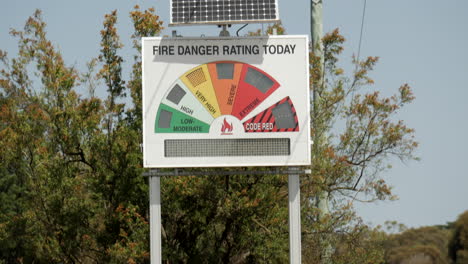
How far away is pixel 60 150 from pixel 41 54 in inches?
100

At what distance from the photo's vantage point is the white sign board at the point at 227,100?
43.9 feet

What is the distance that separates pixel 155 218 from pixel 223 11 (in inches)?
135

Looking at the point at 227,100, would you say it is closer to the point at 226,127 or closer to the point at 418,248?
the point at 226,127

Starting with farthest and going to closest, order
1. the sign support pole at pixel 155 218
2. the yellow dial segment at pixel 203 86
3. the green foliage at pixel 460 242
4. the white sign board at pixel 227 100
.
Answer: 1. the green foliage at pixel 460 242
2. the sign support pole at pixel 155 218
3. the yellow dial segment at pixel 203 86
4. the white sign board at pixel 227 100

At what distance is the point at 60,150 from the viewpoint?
2186 centimetres

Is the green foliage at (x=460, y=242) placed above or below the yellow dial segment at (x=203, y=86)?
below

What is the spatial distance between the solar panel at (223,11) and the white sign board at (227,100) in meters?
0.34

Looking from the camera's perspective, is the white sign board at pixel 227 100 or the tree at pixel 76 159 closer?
the white sign board at pixel 227 100

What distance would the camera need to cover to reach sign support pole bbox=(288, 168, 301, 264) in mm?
13594

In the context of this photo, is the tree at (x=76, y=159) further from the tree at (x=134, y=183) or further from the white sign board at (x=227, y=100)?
the white sign board at (x=227, y=100)

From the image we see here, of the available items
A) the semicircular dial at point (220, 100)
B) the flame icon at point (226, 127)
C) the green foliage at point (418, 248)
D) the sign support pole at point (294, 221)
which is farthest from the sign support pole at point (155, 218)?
the green foliage at point (418, 248)

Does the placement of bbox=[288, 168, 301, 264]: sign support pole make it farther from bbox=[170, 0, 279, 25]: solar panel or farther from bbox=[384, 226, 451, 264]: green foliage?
bbox=[384, 226, 451, 264]: green foliage

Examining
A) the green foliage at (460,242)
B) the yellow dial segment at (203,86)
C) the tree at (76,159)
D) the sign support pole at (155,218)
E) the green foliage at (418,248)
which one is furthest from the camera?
the green foliage at (460,242)

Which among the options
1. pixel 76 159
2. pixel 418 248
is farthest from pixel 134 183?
pixel 418 248
